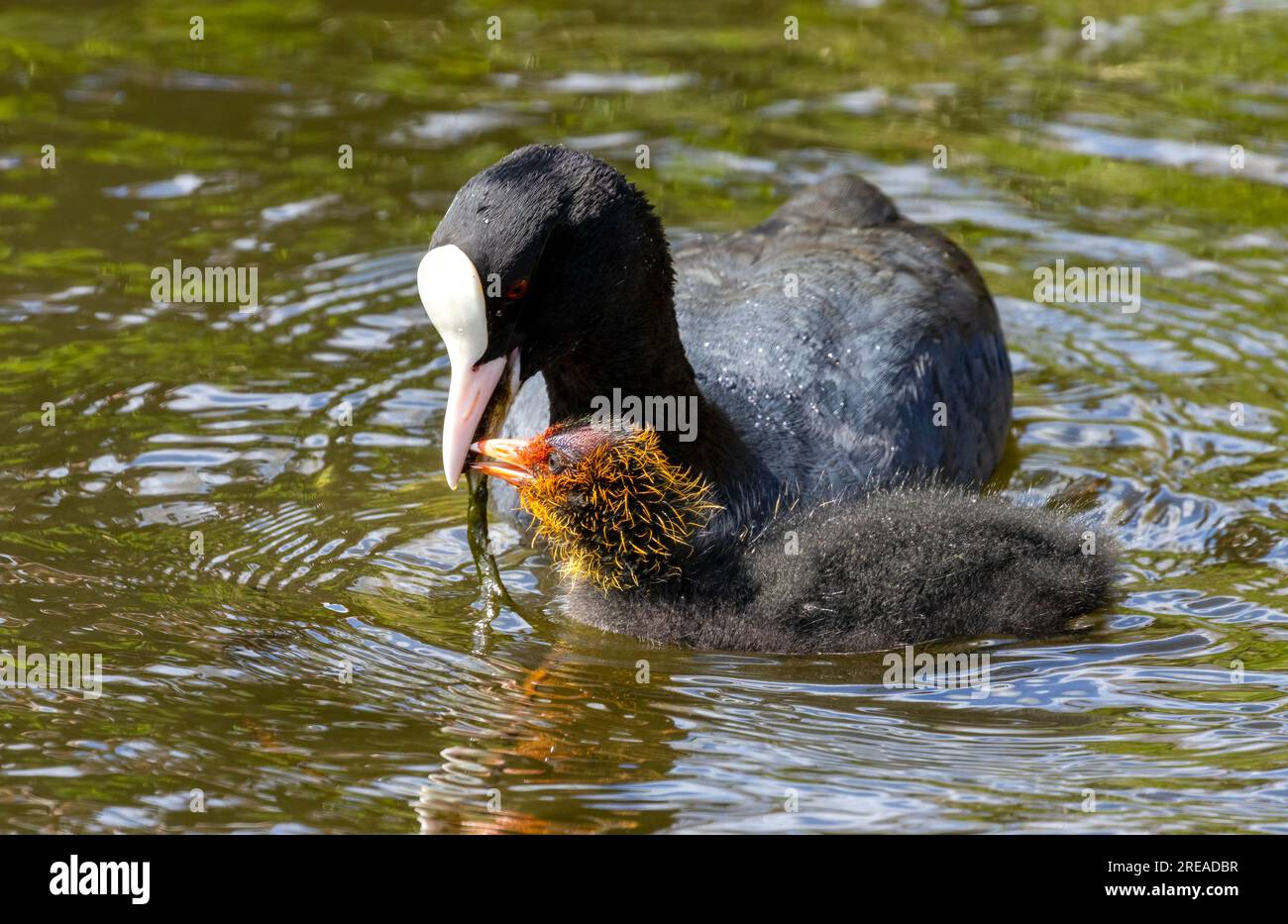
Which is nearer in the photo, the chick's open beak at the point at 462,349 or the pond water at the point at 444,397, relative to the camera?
the pond water at the point at 444,397

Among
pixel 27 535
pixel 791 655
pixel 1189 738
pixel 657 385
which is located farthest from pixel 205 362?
pixel 1189 738

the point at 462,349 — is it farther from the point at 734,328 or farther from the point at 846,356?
the point at 846,356

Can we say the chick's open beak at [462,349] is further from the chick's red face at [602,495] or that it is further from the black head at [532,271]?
the chick's red face at [602,495]

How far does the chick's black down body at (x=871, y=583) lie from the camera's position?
543 cm

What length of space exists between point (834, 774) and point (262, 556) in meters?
2.12

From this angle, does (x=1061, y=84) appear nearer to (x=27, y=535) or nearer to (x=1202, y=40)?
(x=1202, y=40)

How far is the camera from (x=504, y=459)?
536 cm

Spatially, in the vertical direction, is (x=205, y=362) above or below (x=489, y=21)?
below

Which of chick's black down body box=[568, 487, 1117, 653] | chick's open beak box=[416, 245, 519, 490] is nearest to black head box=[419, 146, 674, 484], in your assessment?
chick's open beak box=[416, 245, 519, 490]

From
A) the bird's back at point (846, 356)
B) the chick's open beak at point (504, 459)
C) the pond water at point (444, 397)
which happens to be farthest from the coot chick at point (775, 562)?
the bird's back at point (846, 356)

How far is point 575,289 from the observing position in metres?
5.44

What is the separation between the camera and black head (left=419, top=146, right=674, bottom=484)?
5.18 metres

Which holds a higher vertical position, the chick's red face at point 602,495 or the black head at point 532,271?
the black head at point 532,271

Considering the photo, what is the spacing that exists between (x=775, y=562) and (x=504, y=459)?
83cm
